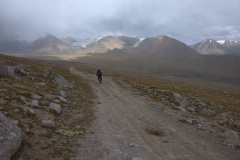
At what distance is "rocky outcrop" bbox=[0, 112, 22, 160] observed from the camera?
36.2 feet

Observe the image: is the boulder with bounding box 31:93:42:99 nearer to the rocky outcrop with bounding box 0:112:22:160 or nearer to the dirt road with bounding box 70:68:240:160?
the dirt road with bounding box 70:68:240:160

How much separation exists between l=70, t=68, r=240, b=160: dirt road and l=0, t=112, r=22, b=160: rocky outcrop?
3.14 m

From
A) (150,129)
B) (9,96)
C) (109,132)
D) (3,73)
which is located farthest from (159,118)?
(3,73)

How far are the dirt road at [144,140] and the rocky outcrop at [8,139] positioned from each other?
3143 mm

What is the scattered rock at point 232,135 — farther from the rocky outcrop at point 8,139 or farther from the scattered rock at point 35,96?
the scattered rock at point 35,96

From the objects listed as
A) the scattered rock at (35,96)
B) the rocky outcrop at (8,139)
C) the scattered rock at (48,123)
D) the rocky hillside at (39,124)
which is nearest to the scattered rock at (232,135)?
the rocky hillside at (39,124)

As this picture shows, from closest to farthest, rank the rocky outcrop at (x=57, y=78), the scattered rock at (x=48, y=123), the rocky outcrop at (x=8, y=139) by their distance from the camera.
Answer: the rocky outcrop at (x=8, y=139) → the scattered rock at (x=48, y=123) → the rocky outcrop at (x=57, y=78)

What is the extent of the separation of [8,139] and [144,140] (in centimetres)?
801

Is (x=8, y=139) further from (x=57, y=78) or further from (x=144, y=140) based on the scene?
(x=57, y=78)

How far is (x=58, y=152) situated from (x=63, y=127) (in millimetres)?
4000

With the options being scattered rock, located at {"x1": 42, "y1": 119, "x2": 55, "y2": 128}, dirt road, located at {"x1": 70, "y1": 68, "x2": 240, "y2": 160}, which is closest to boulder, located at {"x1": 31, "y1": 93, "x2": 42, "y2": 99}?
dirt road, located at {"x1": 70, "y1": 68, "x2": 240, "y2": 160}

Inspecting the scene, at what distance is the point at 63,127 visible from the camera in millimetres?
16953

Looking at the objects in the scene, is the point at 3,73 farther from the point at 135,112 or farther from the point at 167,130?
the point at 167,130

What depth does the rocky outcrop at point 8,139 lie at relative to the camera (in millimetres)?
11048
